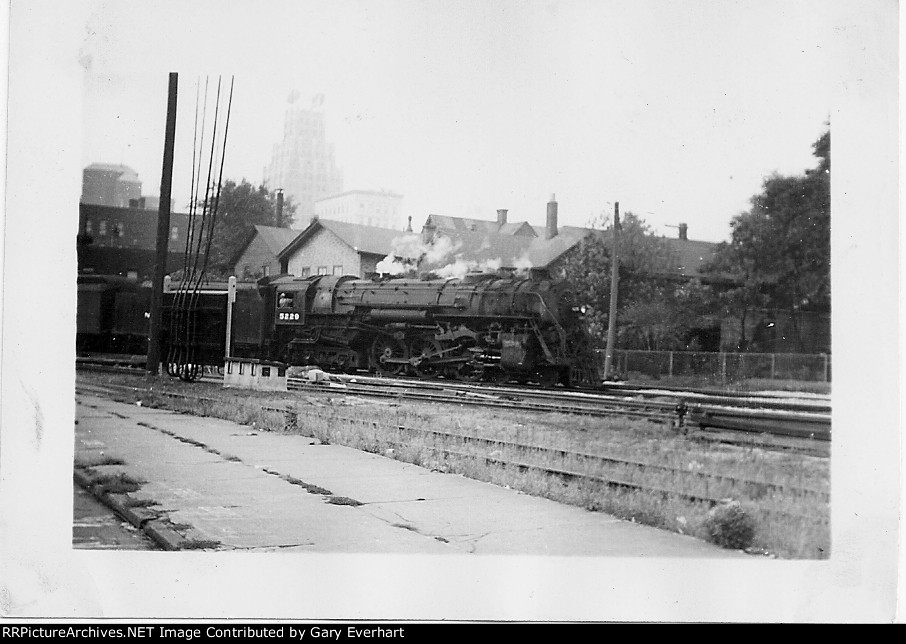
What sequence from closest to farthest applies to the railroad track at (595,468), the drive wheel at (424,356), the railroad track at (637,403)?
the railroad track at (595,468)
the railroad track at (637,403)
the drive wheel at (424,356)

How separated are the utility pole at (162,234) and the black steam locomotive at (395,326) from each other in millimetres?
76

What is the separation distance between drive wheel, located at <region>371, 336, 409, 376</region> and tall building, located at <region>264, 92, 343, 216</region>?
1.41m

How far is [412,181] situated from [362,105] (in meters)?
0.58

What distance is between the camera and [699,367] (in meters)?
4.96

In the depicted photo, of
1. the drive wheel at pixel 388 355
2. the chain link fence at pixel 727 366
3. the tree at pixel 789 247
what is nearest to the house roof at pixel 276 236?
the drive wheel at pixel 388 355

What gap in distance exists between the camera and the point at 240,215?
16.9 feet

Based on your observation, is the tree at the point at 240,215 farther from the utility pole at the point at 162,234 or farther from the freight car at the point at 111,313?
the freight car at the point at 111,313

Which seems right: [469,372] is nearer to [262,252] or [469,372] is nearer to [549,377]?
[549,377]

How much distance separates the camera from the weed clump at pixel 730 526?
173 inches

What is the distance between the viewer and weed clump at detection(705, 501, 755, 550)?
14.4ft

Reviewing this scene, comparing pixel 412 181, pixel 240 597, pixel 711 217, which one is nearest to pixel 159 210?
pixel 412 181

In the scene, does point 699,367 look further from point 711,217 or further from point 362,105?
point 362,105

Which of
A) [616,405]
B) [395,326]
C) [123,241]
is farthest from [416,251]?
[123,241]

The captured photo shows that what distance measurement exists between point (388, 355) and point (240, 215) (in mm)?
1549
